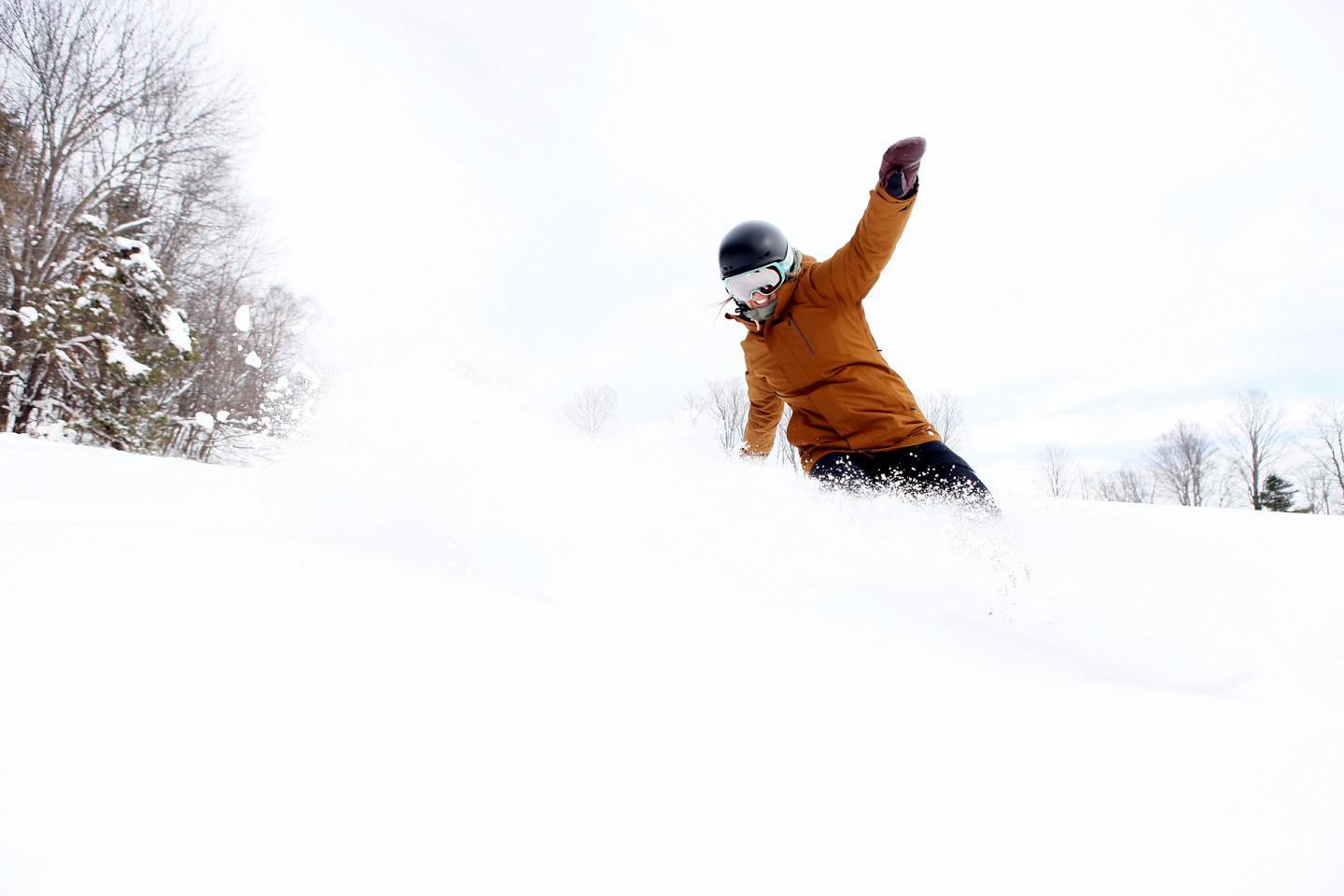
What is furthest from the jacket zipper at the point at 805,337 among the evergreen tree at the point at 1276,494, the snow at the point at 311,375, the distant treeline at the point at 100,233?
the evergreen tree at the point at 1276,494

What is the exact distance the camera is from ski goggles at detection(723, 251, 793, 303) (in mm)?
3045

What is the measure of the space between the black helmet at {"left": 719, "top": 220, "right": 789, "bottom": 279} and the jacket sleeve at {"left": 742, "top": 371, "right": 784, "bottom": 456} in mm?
853

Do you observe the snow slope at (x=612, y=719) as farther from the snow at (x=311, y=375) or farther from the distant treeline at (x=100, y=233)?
the distant treeline at (x=100, y=233)

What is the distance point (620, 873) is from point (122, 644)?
1.07 m

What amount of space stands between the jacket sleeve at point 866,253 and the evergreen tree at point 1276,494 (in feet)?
111

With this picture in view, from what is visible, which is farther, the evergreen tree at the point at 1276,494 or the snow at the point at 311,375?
the evergreen tree at the point at 1276,494

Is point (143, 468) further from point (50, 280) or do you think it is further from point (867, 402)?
point (50, 280)

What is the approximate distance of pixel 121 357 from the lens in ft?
33.7

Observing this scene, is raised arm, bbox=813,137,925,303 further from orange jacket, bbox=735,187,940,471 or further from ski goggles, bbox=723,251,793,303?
ski goggles, bbox=723,251,793,303

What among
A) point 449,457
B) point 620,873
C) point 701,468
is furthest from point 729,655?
point 701,468

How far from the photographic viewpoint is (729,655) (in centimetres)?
153

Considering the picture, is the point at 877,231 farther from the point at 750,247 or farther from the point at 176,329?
the point at 176,329

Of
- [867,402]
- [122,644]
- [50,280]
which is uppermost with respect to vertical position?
[50,280]

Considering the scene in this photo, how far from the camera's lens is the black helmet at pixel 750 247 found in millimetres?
3039
